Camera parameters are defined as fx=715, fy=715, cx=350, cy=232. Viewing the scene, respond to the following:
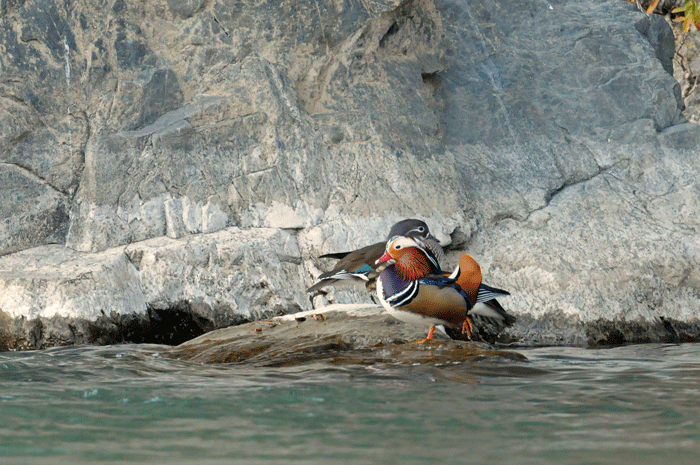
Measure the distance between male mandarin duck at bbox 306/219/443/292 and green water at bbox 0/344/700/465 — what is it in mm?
1648

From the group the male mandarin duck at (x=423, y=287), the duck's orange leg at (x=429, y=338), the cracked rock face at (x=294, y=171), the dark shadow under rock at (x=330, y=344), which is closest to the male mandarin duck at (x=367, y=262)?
the dark shadow under rock at (x=330, y=344)

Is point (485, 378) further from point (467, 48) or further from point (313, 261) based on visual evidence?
point (467, 48)

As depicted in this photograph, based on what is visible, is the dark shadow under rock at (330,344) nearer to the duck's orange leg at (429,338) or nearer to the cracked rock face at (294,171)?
the duck's orange leg at (429,338)

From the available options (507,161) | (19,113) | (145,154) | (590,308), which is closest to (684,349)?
(590,308)

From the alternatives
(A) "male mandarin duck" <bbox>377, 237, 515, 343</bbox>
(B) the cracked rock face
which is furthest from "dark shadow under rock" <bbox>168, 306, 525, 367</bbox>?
(B) the cracked rock face

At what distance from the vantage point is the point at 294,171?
7.87m

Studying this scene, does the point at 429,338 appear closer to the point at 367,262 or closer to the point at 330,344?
the point at 330,344

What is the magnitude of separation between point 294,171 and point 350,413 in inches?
193

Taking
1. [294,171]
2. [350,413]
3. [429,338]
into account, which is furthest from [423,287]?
[294,171]

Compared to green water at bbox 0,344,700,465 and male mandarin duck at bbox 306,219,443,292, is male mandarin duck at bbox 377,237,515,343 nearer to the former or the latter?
green water at bbox 0,344,700,465

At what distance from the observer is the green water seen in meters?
2.60

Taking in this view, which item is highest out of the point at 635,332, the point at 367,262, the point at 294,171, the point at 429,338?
the point at 294,171

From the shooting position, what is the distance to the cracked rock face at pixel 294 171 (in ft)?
23.4

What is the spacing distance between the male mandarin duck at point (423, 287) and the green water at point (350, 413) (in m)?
0.46
